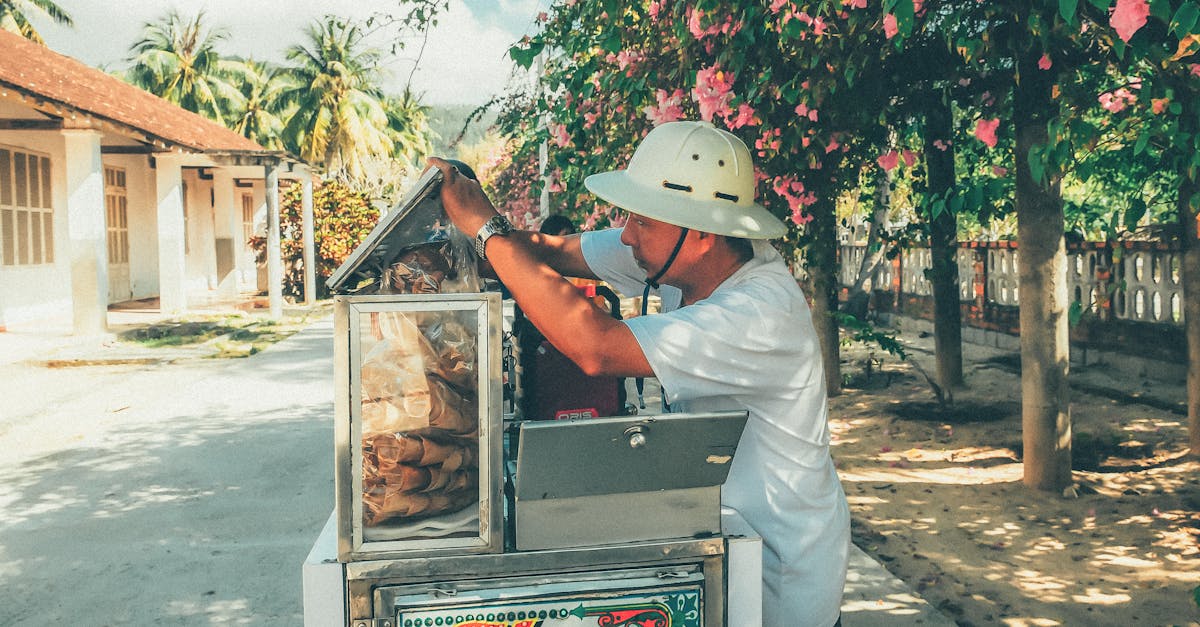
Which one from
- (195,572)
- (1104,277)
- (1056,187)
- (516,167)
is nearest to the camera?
(195,572)

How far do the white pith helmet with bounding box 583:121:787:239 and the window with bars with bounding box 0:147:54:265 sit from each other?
46.1ft

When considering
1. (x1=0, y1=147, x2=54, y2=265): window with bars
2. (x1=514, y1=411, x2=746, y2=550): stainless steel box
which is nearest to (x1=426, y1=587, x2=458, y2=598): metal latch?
(x1=514, y1=411, x2=746, y2=550): stainless steel box

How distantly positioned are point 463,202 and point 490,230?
0.33ft

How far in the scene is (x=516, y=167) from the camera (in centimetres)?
1855

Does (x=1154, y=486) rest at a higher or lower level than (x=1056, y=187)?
lower

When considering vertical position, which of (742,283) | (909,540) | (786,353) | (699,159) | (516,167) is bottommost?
(909,540)

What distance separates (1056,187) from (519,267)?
436 cm

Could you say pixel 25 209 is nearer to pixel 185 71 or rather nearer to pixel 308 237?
pixel 308 237

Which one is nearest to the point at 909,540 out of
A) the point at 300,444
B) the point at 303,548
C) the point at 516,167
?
the point at 303,548

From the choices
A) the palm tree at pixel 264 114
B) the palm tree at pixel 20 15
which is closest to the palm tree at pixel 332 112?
the palm tree at pixel 264 114

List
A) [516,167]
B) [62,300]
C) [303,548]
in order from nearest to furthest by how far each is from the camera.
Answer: [303,548] < [62,300] < [516,167]

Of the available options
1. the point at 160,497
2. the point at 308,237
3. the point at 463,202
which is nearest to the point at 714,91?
the point at 463,202

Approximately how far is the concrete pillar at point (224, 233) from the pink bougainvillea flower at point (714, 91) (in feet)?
69.8

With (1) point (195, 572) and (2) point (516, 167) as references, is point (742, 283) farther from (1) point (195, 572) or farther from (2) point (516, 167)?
(2) point (516, 167)
